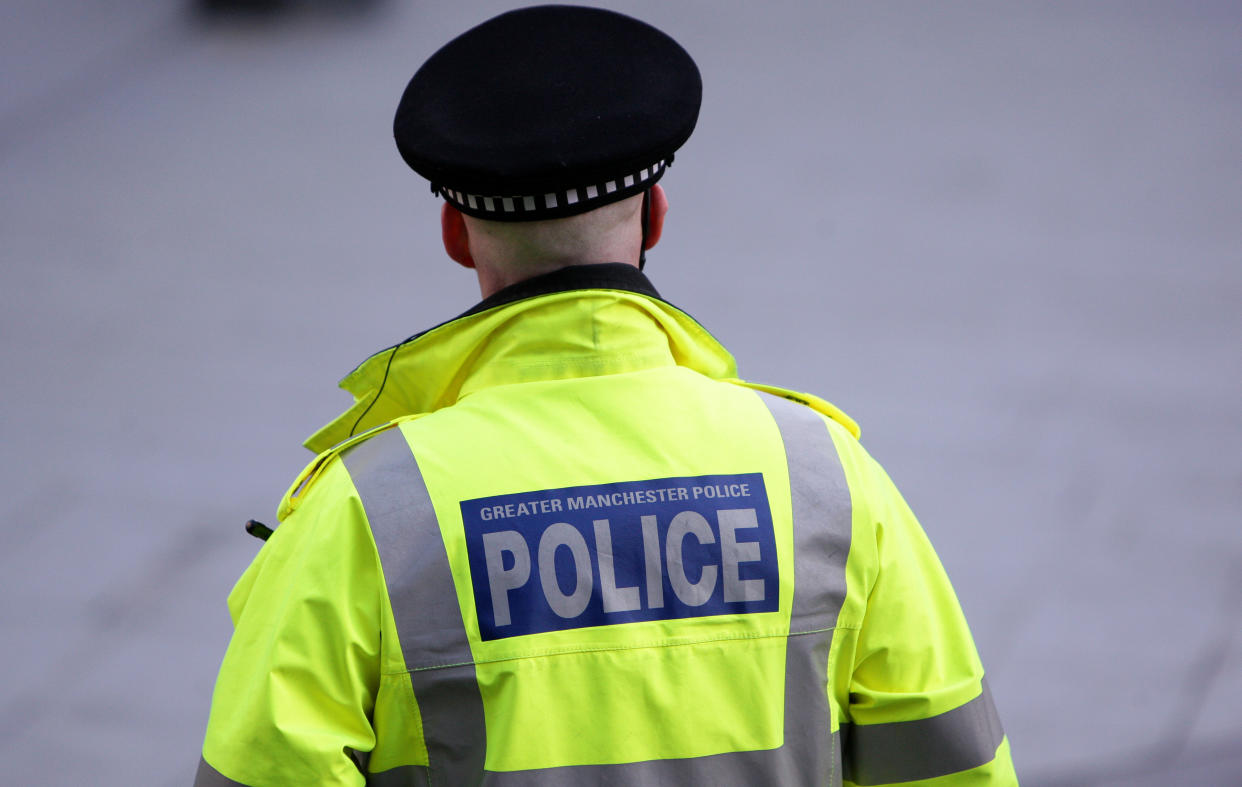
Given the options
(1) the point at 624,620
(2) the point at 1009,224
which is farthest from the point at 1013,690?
(1) the point at 624,620

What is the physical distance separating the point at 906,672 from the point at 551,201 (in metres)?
0.44

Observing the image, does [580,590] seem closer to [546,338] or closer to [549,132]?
[546,338]

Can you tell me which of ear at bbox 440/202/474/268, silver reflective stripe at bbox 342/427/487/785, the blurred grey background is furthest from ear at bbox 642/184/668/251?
the blurred grey background

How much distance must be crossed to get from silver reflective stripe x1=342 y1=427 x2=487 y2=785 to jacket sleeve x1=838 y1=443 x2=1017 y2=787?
0.28 meters

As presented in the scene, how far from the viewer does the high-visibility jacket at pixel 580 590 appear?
700 millimetres

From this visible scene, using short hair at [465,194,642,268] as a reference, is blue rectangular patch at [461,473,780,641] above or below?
below

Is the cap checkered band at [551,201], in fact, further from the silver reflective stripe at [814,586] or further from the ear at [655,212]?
the silver reflective stripe at [814,586]

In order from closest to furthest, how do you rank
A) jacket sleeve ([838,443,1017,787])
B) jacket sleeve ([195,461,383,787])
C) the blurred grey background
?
jacket sleeve ([195,461,383,787]) → jacket sleeve ([838,443,1017,787]) → the blurred grey background

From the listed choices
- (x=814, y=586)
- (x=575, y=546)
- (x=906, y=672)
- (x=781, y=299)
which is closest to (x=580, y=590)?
(x=575, y=546)

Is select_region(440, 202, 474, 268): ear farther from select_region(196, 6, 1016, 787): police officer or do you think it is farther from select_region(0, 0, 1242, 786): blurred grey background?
select_region(0, 0, 1242, 786): blurred grey background

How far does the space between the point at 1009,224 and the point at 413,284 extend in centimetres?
136

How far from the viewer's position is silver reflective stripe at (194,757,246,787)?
0.69 meters

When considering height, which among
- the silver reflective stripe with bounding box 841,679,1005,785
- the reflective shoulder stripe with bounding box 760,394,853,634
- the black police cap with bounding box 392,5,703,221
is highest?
the black police cap with bounding box 392,5,703,221

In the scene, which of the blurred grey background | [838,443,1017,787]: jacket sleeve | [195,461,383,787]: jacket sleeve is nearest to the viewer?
[195,461,383,787]: jacket sleeve
